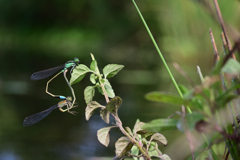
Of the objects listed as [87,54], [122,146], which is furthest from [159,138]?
[87,54]

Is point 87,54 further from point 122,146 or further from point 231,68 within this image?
point 231,68

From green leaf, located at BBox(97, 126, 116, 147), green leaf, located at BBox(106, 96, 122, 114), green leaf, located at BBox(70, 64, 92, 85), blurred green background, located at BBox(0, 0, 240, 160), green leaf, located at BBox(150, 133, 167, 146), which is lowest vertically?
green leaf, located at BBox(150, 133, 167, 146)

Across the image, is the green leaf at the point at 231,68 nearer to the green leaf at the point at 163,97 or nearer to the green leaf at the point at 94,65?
the green leaf at the point at 163,97

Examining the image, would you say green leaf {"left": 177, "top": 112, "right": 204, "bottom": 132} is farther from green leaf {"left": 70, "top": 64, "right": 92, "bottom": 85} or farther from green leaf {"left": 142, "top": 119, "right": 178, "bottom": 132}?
green leaf {"left": 70, "top": 64, "right": 92, "bottom": 85}

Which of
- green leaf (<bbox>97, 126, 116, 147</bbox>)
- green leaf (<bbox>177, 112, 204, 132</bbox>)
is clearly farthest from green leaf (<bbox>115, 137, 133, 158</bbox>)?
green leaf (<bbox>177, 112, 204, 132</bbox>)

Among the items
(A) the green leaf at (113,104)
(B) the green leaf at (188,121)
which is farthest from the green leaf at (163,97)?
(A) the green leaf at (113,104)
